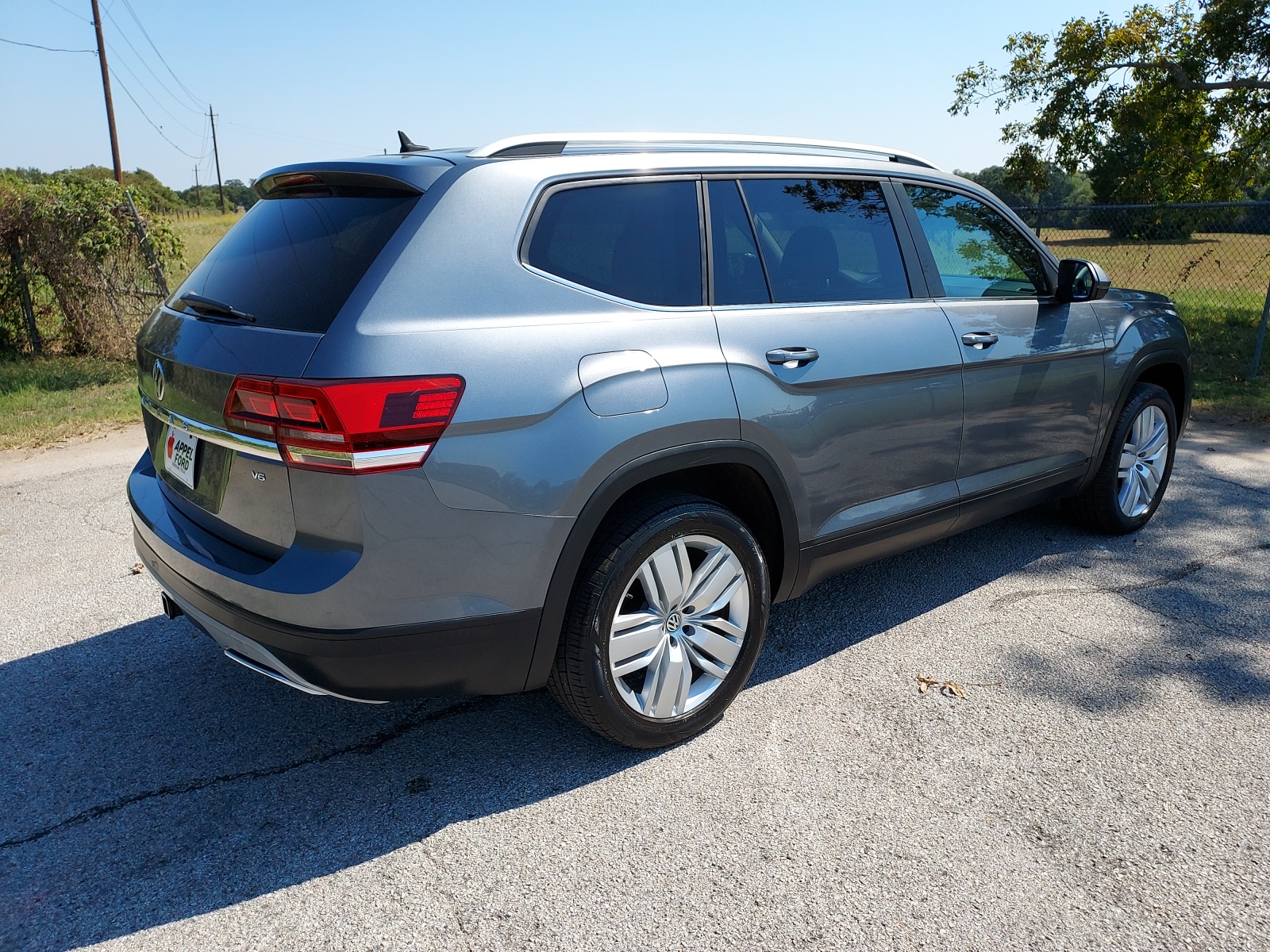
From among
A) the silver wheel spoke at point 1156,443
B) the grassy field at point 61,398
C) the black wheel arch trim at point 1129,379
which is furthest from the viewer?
the grassy field at point 61,398

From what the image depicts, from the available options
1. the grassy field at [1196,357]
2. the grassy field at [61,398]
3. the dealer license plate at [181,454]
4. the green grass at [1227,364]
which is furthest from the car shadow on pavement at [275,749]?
the green grass at [1227,364]

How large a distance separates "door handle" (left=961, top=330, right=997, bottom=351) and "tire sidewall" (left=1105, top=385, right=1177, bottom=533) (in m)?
1.34

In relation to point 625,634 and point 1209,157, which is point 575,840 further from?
point 1209,157

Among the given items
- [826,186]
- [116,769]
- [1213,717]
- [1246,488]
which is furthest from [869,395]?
[1246,488]

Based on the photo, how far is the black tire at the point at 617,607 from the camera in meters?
2.69

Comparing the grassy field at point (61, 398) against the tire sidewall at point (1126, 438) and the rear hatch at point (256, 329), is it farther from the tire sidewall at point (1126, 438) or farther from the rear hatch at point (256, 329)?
the tire sidewall at point (1126, 438)

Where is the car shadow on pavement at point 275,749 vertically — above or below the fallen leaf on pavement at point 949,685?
below

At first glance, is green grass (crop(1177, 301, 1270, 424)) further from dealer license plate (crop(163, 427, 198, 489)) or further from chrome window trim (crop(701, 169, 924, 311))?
dealer license plate (crop(163, 427, 198, 489))

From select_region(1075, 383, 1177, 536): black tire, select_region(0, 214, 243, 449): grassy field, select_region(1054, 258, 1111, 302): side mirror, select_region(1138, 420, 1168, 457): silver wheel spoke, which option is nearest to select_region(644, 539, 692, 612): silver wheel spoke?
select_region(1054, 258, 1111, 302): side mirror

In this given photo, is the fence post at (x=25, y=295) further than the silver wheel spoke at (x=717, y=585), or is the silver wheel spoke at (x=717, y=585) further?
the fence post at (x=25, y=295)

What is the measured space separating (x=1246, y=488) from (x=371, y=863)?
5883mm

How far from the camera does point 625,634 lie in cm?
281

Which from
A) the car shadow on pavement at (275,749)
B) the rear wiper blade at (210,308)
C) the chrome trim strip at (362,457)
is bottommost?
the car shadow on pavement at (275,749)

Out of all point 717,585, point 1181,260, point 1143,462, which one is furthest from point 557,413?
point 1181,260
